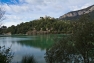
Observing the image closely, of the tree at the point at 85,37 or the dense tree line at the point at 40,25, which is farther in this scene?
the dense tree line at the point at 40,25

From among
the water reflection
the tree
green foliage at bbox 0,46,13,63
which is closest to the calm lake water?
the water reflection

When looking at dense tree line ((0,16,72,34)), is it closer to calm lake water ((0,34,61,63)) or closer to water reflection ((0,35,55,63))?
water reflection ((0,35,55,63))

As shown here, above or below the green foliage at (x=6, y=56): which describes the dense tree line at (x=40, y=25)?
above

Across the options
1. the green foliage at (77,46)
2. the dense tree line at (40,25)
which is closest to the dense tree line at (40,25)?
the dense tree line at (40,25)

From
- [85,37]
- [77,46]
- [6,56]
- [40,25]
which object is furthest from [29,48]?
[40,25]

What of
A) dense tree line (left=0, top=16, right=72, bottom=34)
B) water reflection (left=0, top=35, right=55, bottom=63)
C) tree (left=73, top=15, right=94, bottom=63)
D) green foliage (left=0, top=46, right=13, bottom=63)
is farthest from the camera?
dense tree line (left=0, top=16, right=72, bottom=34)

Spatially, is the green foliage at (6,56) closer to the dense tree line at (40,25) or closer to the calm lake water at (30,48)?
the calm lake water at (30,48)

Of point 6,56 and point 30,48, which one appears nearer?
point 6,56

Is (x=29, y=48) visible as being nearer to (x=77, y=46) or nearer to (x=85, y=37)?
(x=77, y=46)

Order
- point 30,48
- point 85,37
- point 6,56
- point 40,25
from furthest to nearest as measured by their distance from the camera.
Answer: point 40,25
point 30,48
point 85,37
point 6,56

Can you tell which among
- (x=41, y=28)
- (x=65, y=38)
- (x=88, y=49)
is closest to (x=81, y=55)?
(x=88, y=49)

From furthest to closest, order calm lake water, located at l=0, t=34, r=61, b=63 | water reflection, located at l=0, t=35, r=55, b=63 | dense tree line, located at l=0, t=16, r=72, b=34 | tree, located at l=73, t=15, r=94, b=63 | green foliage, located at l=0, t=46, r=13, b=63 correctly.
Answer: dense tree line, located at l=0, t=16, r=72, b=34
water reflection, located at l=0, t=35, r=55, b=63
calm lake water, located at l=0, t=34, r=61, b=63
tree, located at l=73, t=15, r=94, b=63
green foliage, located at l=0, t=46, r=13, b=63

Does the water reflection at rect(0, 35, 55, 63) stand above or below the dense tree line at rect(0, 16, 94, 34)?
below

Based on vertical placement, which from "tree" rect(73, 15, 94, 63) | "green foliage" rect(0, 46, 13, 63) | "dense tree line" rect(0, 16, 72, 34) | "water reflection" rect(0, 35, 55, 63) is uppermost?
"dense tree line" rect(0, 16, 72, 34)
